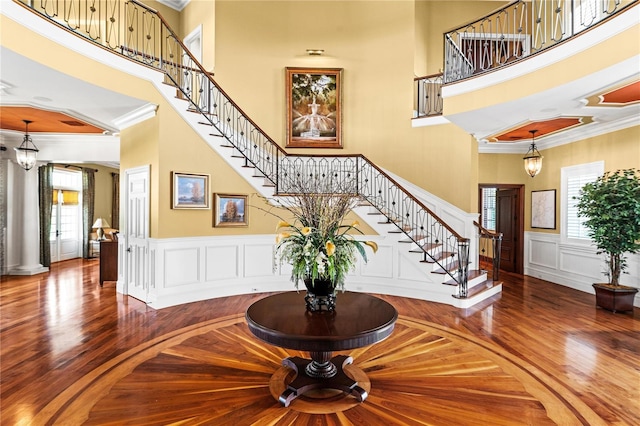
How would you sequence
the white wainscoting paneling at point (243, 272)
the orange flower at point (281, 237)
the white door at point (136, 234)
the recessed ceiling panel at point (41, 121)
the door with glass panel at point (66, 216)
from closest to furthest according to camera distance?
the orange flower at point (281, 237), the white wainscoting paneling at point (243, 272), the white door at point (136, 234), the recessed ceiling panel at point (41, 121), the door with glass panel at point (66, 216)

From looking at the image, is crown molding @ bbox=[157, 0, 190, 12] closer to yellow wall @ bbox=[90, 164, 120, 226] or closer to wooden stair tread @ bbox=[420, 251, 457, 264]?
yellow wall @ bbox=[90, 164, 120, 226]

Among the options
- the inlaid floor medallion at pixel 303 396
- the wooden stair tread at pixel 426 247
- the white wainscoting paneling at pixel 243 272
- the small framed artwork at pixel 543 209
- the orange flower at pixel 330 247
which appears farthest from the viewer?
the small framed artwork at pixel 543 209

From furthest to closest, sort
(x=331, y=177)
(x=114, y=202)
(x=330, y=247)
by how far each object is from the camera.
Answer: (x=114, y=202), (x=331, y=177), (x=330, y=247)

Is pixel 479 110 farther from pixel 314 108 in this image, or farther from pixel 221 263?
pixel 221 263

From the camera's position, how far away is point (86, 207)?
1052 centimetres

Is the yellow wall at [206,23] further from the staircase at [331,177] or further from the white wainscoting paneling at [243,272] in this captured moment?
the white wainscoting paneling at [243,272]

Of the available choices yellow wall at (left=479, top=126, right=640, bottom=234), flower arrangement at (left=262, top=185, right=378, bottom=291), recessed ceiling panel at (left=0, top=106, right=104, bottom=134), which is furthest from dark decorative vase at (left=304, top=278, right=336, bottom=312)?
yellow wall at (left=479, top=126, right=640, bottom=234)

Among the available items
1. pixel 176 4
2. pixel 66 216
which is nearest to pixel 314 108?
pixel 176 4

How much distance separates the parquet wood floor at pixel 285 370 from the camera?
8.64ft

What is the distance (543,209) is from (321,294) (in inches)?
282

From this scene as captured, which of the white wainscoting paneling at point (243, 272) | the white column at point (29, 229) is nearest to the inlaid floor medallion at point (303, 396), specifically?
the white wainscoting paneling at point (243, 272)

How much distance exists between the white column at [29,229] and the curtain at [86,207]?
2.44 metres

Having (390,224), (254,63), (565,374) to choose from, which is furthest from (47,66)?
(565,374)

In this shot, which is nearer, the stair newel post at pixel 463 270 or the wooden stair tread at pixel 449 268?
the stair newel post at pixel 463 270
